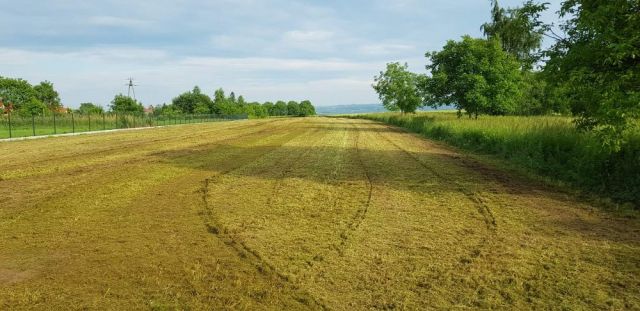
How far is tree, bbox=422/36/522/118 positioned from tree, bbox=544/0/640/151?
23141 mm

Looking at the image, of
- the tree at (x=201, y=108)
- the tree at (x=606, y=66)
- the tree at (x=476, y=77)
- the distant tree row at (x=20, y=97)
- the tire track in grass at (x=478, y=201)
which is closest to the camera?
the tire track in grass at (x=478, y=201)

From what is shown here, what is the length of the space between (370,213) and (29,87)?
85670 mm

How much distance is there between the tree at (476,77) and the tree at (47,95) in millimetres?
72873

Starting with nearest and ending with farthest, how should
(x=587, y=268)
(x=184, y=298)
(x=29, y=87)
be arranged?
(x=184, y=298) → (x=587, y=268) → (x=29, y=87)

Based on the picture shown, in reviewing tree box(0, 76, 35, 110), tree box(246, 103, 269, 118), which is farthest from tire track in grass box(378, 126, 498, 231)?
tree box(246, 103, 269, 118)

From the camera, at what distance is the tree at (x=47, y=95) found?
265ft

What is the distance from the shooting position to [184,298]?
4.30m

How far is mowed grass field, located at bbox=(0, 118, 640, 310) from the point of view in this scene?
4371 millimetres

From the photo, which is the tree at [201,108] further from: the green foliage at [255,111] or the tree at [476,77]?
the tree at [476,77]

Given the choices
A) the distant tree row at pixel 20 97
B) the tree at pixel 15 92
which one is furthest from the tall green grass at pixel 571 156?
the tree at pixel 15 92

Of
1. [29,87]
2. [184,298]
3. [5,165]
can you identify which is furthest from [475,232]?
[29,87]

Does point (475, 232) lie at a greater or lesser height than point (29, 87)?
lesser

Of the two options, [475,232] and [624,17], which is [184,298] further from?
[624,17]

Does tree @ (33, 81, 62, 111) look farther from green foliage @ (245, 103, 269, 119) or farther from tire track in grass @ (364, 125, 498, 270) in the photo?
tire track in grass @ (364, 125, 498, 270)
